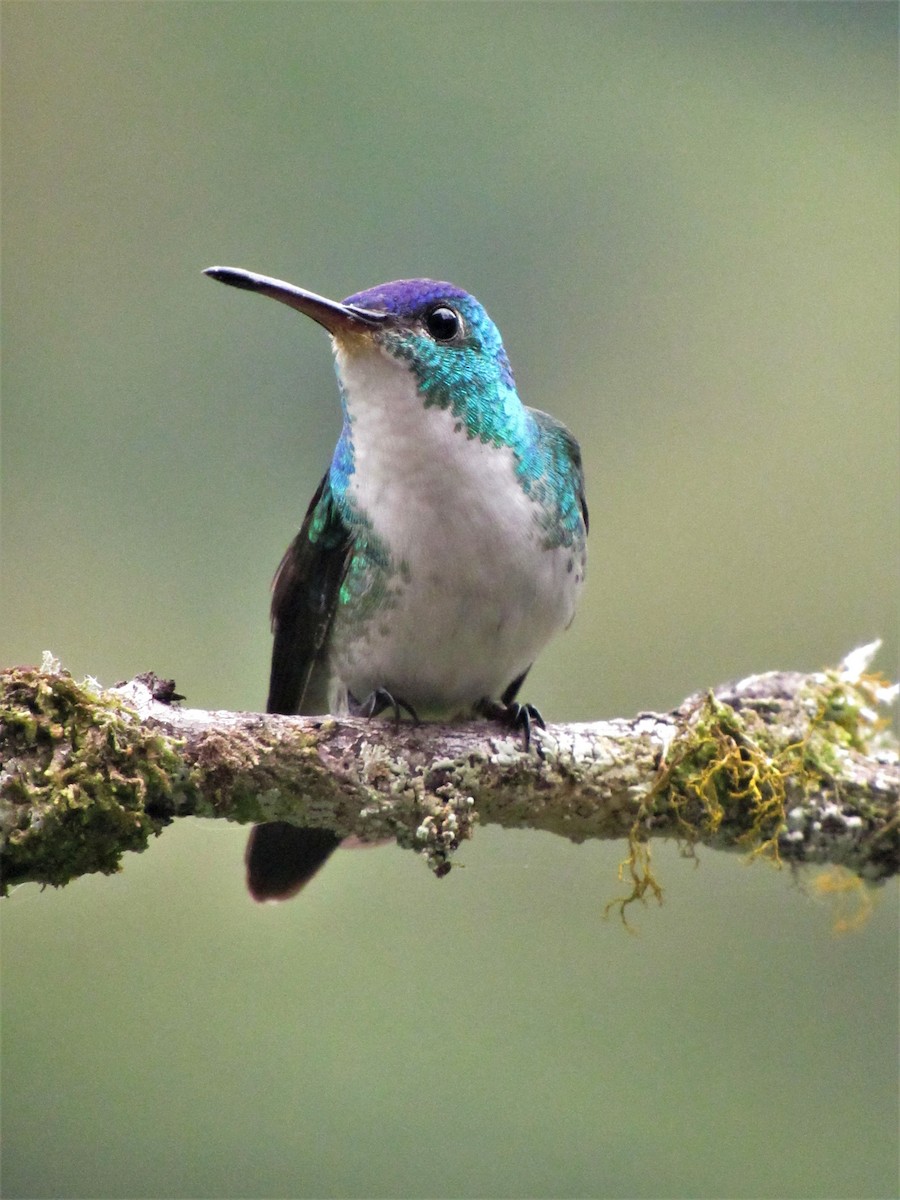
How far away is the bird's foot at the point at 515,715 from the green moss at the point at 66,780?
28.3 inches

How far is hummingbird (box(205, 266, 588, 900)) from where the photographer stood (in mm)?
2383

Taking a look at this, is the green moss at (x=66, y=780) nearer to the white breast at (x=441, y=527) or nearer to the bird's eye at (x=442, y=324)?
the white breast at (x=441, y=527)

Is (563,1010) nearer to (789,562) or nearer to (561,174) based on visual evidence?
(789,562)

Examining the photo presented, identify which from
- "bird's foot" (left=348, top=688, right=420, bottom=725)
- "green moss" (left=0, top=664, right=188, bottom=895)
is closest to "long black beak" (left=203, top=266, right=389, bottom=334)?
"bird's foot" (left=348, top=688, right=420, bottom=725)

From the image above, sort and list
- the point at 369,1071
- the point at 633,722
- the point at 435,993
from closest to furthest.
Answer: the point at 633,722, the point at 369,1071, the point at 435,993

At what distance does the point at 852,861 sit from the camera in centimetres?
251

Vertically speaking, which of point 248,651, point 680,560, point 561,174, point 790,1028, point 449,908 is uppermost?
point 561,174

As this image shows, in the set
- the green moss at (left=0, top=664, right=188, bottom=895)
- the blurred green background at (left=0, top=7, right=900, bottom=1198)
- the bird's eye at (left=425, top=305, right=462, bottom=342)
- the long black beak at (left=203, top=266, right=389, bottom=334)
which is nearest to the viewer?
the green moss at (left=0, top=664, right=188, bottom=895)

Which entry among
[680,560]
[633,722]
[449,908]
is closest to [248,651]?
[449,908]

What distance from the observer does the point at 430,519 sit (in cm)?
238

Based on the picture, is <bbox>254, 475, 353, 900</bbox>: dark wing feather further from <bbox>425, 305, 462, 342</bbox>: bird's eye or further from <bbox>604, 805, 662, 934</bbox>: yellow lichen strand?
<bbox>604, 805, 662, 934</bbox>: yellow lichen strand

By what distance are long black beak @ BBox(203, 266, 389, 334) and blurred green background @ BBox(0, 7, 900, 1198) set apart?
2988 mm

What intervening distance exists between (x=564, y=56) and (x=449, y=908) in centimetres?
479

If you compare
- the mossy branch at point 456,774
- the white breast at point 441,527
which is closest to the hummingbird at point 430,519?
the white breast at point 441,527
